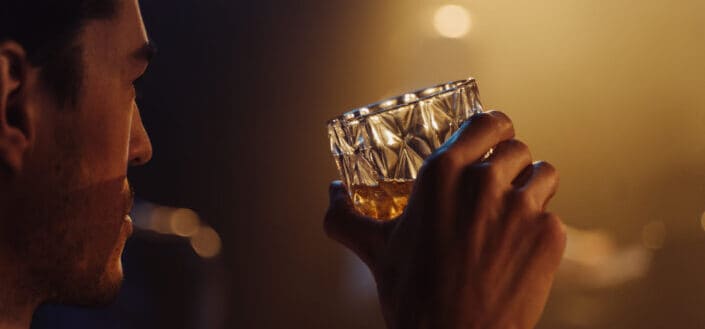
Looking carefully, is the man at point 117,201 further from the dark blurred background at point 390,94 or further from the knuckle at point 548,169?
the dark blurred background at point 390,94

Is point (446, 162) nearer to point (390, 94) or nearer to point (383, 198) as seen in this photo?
point (383, 198)

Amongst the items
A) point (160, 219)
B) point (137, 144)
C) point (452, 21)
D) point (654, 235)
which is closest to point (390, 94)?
point (452, 21)

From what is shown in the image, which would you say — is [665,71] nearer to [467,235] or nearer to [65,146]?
[467,235]

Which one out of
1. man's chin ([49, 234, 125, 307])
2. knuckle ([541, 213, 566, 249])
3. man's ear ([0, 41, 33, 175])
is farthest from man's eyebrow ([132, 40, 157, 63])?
knuckle ([541, 213, 566, 249])

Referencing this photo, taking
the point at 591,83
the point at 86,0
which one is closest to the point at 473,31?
the point at 591,83

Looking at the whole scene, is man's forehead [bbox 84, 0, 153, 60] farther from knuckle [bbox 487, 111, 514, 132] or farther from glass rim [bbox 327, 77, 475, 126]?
knuckle [bbox 487, 111, 514, 132]
